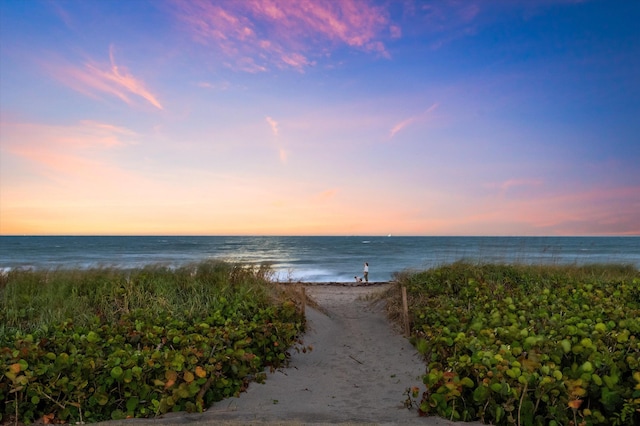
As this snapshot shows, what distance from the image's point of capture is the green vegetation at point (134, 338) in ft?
15.0

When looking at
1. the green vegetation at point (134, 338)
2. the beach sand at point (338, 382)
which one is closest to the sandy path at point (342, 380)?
the beach sand at point (338, 382)

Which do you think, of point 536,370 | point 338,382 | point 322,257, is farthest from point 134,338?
point 322,257

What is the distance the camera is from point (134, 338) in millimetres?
6059

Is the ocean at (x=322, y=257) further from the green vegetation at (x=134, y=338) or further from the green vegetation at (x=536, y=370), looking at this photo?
the green vegetation at (x=536, y=370)

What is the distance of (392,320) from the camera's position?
10445 millimetres

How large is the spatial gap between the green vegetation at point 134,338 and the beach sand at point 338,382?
0.34m

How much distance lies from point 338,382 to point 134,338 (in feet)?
9.60

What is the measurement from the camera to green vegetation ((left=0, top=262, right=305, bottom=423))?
4.56 m

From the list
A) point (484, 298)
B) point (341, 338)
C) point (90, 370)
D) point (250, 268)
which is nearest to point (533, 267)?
point (484, 298)

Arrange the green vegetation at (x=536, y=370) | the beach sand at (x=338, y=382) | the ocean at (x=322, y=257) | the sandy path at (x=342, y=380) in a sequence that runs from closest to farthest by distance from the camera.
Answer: the green vegetation at (x=536, y=370), the beach sand at (x=338, y=382), the sandy path at (x=342, y=380), the ocean at (x=322, y=257)

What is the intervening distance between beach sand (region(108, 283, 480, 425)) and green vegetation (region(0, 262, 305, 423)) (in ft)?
1.11

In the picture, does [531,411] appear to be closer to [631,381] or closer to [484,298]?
[631,381]

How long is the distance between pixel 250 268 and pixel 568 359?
7190 millimetres

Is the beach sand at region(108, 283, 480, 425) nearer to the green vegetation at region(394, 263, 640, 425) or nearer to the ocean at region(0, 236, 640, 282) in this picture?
the green vegetation at region(394, 263, 640, 425)
